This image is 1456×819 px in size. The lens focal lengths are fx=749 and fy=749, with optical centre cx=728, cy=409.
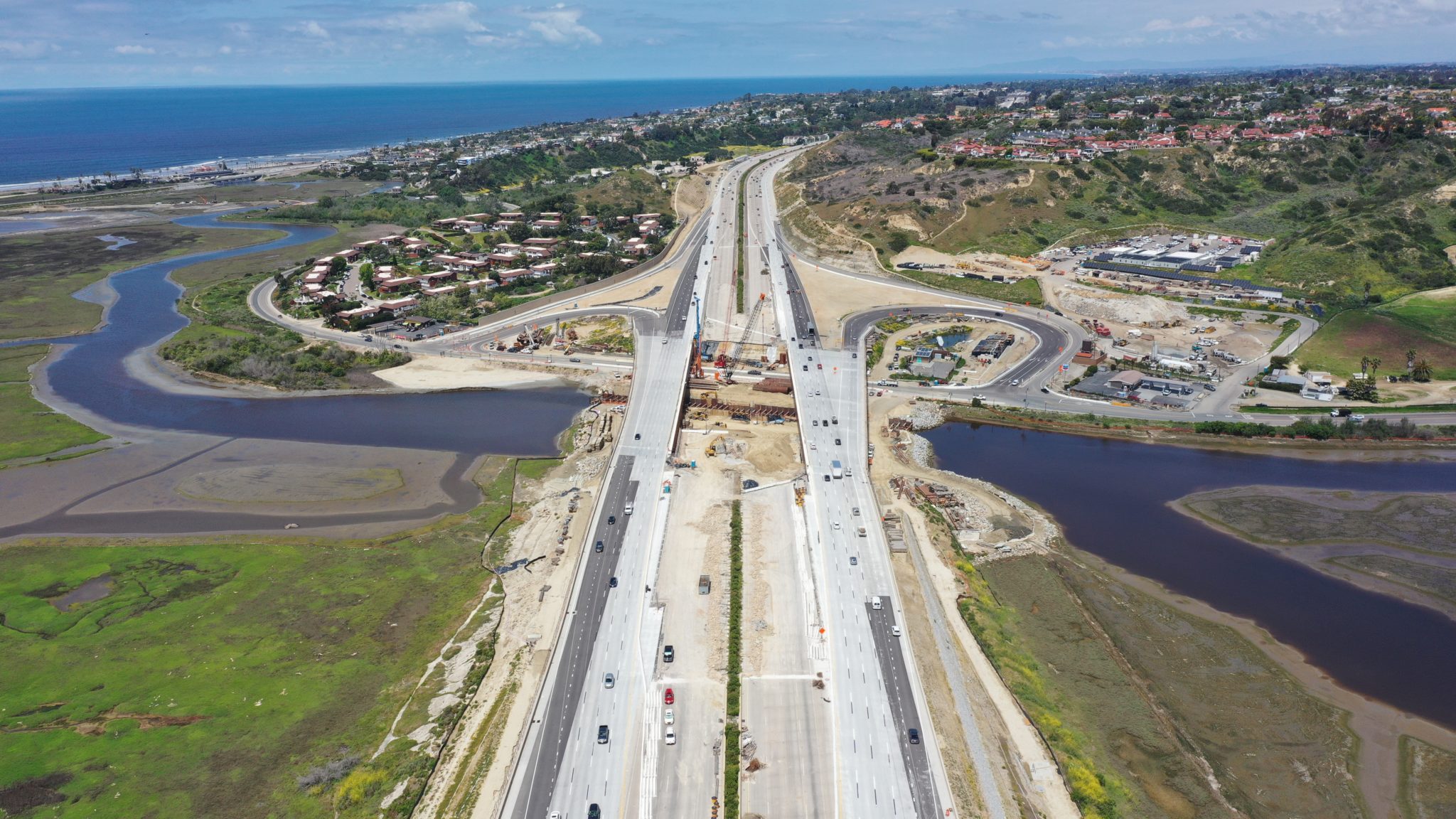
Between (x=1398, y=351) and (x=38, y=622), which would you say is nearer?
(x=38, y=622)

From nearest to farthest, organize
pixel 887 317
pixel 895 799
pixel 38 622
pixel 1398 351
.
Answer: pixel 895 799 → pixel 38 622 → pixel 1398 351 → pixel 887 317

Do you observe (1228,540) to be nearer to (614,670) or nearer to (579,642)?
(614,670)

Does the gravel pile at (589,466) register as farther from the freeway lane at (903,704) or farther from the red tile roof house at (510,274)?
the red tile roof house at (510,274)

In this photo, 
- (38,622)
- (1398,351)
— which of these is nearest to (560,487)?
(38,622)

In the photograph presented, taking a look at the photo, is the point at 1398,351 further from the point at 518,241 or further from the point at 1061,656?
the point at 518,241

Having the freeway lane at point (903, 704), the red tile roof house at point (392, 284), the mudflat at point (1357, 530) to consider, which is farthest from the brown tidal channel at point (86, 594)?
the mudflat at point (1357, 530)

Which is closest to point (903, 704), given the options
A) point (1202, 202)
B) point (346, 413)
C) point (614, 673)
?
point (614, 673)

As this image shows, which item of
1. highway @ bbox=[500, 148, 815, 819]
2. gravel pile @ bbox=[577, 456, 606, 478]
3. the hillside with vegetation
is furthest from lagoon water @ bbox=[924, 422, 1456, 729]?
the hillside with vegetation
